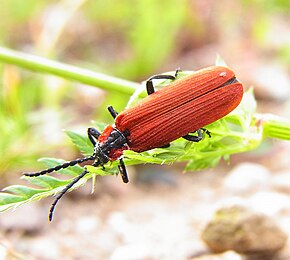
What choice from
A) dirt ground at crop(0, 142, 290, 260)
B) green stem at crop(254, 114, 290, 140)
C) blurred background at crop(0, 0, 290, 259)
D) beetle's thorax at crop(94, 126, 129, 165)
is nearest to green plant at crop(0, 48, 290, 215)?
green stem at crop(254, 114, 290, 140)

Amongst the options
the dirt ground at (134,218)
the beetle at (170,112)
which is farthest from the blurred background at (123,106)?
the beetle at (170,112)

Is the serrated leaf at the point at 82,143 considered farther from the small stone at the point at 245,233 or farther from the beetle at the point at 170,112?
the small stone at the point at 245,233

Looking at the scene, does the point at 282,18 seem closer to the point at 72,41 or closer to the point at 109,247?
the point at 72,41

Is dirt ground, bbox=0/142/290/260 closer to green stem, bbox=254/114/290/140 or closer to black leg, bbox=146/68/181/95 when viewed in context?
green stem, bbox=254/114/290/140

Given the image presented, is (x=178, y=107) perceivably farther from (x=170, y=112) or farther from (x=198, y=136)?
(x=198, y=136)

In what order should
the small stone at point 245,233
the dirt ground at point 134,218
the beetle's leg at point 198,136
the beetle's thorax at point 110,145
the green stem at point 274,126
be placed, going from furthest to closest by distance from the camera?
the dirt ground at point 134,218 < the small stone at point 245,233 < the beetle's thorax at point 110,145 < the green stem at point 274,126 < the beetle's leg at point 198,136

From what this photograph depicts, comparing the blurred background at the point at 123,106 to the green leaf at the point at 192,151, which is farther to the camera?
the blurred background at the point at 123,106

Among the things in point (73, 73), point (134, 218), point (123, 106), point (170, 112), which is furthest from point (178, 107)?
point (123, 106)
